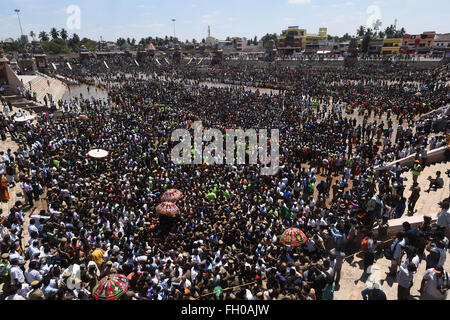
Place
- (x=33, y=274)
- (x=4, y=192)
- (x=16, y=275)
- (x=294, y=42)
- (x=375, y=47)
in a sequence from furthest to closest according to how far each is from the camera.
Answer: (x=294, y=42) → (x=375, y=47) → (x=4, y=192) → (x=33, y=274) → (x=16, y=275)

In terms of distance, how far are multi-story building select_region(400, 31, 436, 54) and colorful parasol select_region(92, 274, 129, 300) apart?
79.6 m

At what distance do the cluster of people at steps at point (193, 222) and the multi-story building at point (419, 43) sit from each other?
212 feet

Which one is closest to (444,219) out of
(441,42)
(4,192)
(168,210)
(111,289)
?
(168,210)

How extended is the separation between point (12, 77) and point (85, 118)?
13.9m

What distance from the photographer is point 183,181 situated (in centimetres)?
1233

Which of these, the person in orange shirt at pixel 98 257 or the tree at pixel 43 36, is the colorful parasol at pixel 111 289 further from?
the tree at pixel 43 36

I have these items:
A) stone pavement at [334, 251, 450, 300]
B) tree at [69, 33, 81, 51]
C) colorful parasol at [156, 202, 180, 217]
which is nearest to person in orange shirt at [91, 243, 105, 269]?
colorful parasol at [156, 202, 180, 217]

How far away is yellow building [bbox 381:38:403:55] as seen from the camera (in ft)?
215

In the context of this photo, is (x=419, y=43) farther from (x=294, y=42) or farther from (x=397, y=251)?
(x=397, y=251)

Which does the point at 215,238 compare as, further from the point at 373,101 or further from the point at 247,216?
the point at 373,101

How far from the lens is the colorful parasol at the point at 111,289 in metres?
5.63

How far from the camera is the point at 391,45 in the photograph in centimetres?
6631

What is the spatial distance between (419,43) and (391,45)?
785 cm
